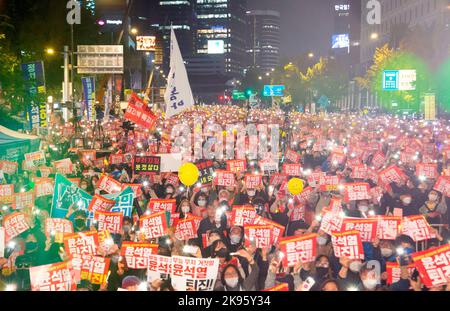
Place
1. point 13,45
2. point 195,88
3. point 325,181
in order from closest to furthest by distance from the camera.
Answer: point 325,181 → point 13,45 → point 195,88

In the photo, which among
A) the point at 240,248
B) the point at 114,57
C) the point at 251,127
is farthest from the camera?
the point at 251,127

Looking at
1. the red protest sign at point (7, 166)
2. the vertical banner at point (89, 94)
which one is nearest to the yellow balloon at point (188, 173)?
the red protest sign at point (7, 166)

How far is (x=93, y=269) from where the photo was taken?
9.38 meters

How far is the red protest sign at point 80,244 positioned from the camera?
31.6 ft

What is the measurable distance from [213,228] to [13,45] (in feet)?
69.7

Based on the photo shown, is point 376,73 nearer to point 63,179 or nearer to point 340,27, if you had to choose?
point 63,179

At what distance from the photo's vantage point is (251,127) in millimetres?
35500

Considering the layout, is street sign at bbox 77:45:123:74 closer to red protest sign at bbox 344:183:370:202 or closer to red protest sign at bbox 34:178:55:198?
red protest sign at bbox 34:178:55:198

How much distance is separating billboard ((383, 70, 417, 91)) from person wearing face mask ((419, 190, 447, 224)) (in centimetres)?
3786

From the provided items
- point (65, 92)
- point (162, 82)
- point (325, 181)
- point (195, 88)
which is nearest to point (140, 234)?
Answer: point (325, 181)

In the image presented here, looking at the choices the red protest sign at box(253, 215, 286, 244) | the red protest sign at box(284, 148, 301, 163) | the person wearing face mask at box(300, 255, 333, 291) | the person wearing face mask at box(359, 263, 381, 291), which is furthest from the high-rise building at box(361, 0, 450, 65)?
the person wearing face mask at box(359, 263, 381, 291)

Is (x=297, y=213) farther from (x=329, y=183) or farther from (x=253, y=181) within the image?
(x=329, y=183)

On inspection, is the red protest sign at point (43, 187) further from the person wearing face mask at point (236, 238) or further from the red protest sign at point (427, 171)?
the red protest sign at point (427, 171)

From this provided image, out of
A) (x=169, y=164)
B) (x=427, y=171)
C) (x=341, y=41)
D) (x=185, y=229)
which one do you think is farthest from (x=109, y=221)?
(x=341, y=41)
